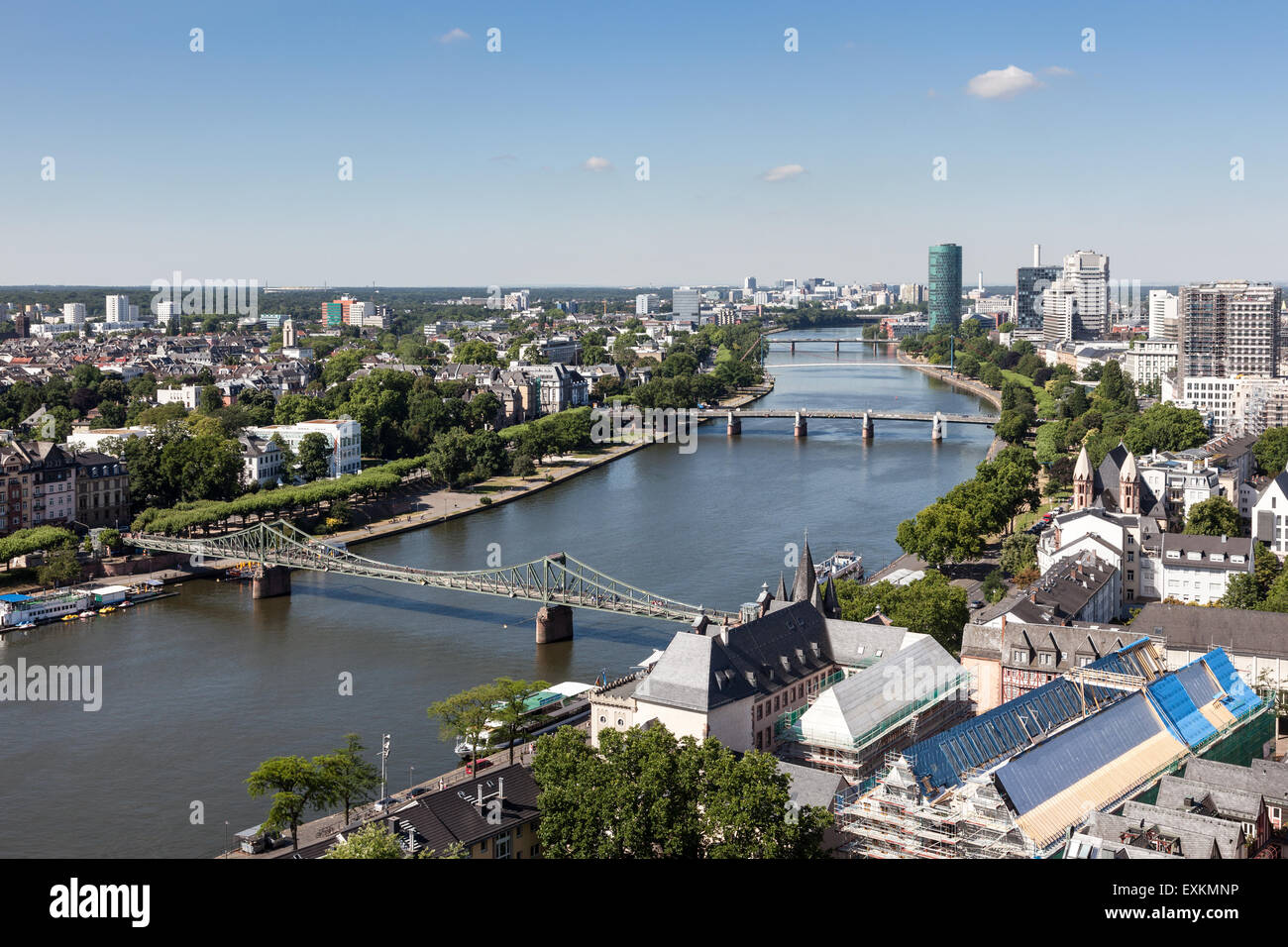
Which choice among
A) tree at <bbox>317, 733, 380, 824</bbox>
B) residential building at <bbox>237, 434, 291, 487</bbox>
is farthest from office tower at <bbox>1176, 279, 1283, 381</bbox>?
tree at <bbox>317, 733, 380, 824</bbox>

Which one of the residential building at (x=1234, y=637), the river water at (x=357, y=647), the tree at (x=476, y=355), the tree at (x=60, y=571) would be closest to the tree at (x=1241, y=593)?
the residential building at (x=1234, y=637)

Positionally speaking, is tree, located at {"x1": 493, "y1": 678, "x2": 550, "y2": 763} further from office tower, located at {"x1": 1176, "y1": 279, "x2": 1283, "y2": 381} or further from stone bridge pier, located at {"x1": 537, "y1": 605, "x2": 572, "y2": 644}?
office tower, located at {"x1": 1176, "y1": 279, "x2": 1283, "y2": 381}

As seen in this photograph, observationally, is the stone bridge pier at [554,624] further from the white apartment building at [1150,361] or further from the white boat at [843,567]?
the white apartment building at [1150,361]

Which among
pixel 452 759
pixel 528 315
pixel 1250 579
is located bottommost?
pixel 452 759

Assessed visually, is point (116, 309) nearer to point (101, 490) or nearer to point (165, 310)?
point (165, 310)
